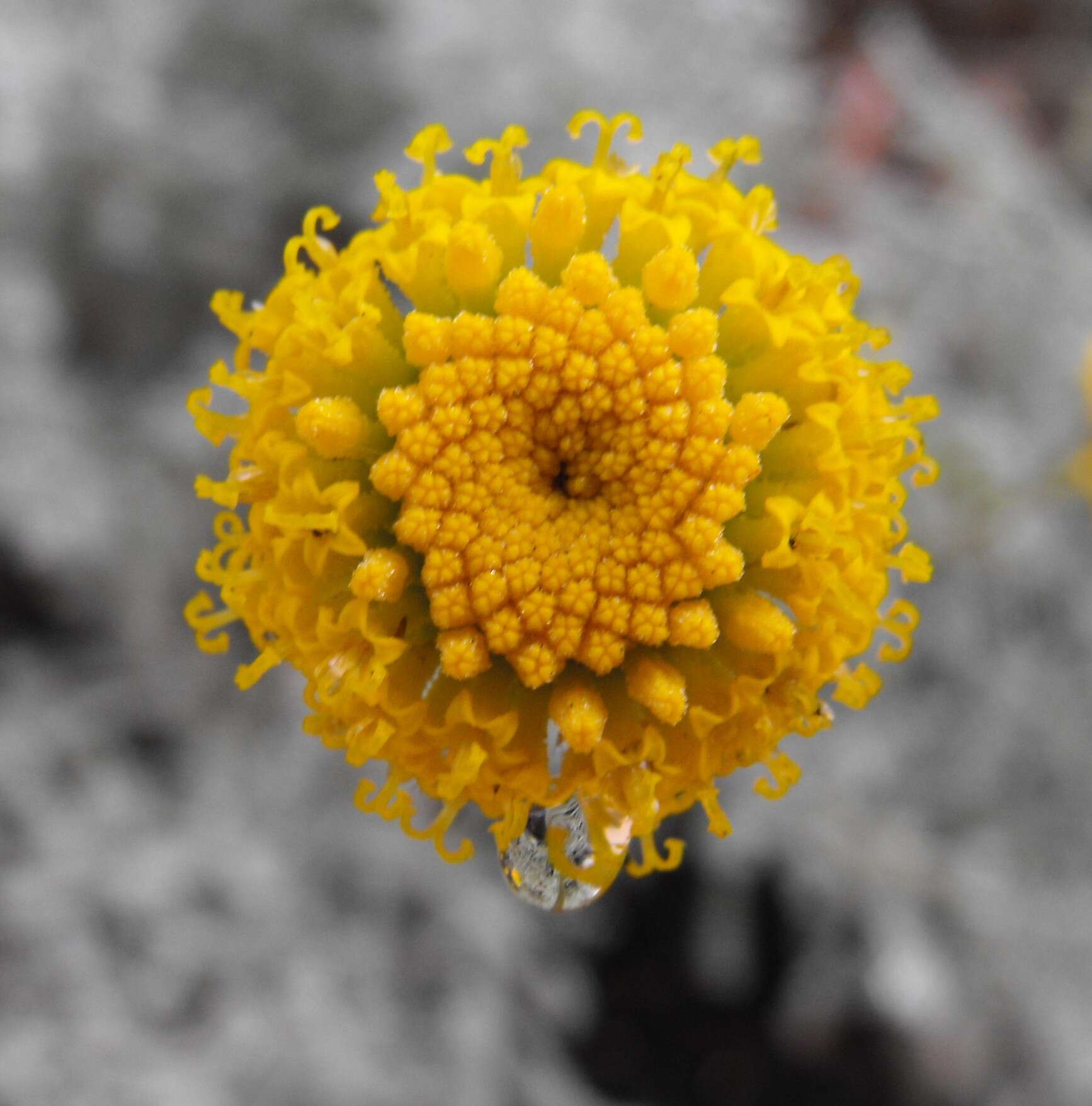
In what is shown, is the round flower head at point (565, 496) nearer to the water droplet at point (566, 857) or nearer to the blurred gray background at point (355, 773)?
the water droplet at point (566, 857)

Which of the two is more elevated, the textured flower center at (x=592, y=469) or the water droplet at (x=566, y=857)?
the textured flower center at (x=592, y=469)

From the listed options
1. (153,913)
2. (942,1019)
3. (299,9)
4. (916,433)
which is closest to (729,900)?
(942,1019)

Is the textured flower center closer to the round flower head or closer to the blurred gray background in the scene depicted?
the round flower head

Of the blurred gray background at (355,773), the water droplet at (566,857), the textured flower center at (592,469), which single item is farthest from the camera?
the blurred gray background at (355,773)

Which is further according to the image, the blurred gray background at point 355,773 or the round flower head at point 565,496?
the blurred gray background at point 355,773

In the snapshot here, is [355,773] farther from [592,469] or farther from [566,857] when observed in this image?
[592,469]

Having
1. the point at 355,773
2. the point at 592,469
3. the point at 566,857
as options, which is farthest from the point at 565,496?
the point at 355,773

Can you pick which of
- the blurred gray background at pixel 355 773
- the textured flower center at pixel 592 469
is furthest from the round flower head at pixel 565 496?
the blurred gray background at pixel 355 773
